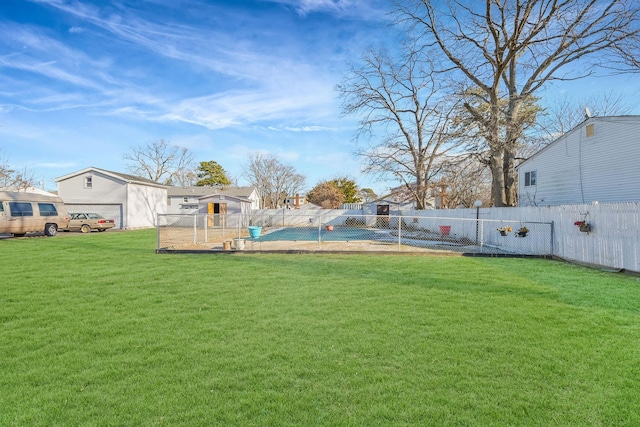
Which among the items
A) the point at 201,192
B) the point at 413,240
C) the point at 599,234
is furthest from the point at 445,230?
the point at 201,192

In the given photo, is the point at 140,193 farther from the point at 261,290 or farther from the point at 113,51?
the point at 261,290

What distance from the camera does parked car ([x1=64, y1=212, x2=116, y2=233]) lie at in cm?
1900

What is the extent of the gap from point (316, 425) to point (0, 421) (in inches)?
78.4

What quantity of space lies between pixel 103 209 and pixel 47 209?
708 cm

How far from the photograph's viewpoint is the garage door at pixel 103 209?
2342 cm

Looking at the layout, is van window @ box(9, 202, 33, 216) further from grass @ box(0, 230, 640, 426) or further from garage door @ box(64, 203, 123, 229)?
grass @ box(0, 230, 640, 426)

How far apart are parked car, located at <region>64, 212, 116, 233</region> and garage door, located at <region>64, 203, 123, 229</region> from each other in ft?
10.9

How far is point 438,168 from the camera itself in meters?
23.0

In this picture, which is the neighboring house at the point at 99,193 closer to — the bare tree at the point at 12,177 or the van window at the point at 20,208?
the bare tree at the point at 12,177

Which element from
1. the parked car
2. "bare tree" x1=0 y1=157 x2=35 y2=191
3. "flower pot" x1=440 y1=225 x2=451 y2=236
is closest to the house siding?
the parked car

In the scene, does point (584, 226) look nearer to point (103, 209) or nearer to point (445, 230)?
point (445, 230)

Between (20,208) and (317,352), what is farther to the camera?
(20,208)

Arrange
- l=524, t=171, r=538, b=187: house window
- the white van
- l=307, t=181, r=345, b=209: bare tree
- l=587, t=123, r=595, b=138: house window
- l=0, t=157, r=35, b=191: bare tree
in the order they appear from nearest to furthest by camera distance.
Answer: l=587, t=123, r=595, b=138: house window
the white van
l=524, t=171, r=538, b=187: house window
l=0, t=157, r=35, b=191: bare tree
l=307, t=181, r=345, b=209: bare tree

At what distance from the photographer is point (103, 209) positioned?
2348 cm
